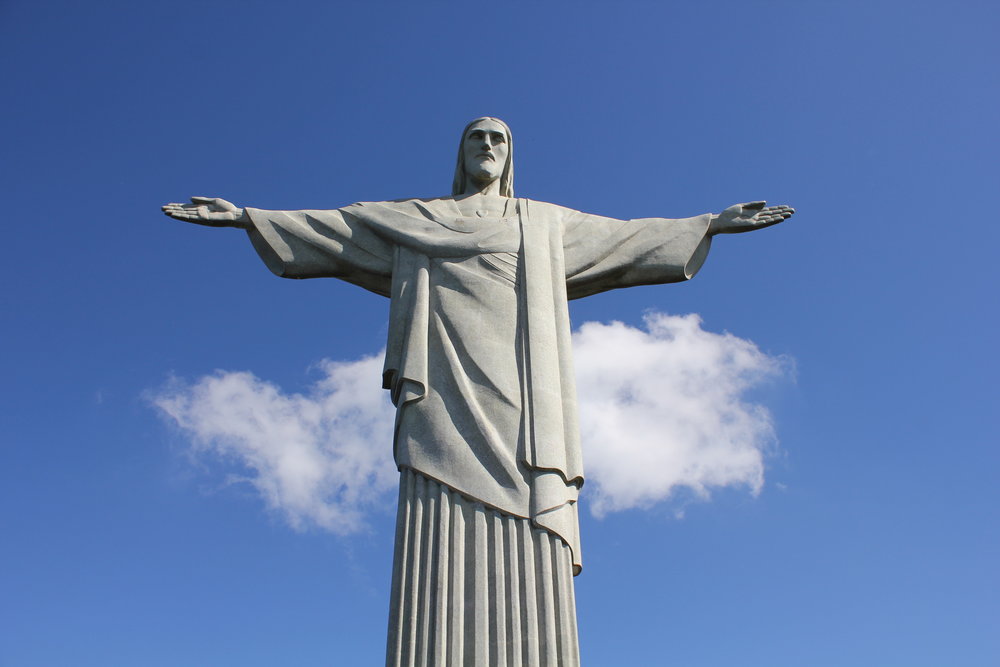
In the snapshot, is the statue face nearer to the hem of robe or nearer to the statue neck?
the statue neck

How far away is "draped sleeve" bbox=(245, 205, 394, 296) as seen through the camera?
11.3m

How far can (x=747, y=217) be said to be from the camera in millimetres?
11359

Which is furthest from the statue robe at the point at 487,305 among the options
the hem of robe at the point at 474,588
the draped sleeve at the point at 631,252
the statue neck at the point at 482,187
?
the statue neck at the point at 482,187

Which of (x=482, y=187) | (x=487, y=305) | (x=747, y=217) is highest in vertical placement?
(x=482, y=187)

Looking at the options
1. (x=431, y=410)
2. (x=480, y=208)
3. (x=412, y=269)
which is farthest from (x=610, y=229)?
(x=431, y=410)

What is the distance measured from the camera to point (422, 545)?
29.3 feet

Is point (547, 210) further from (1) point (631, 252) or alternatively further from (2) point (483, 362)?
(2) point (483, 362)

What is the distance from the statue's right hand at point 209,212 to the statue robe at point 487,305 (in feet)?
0.56

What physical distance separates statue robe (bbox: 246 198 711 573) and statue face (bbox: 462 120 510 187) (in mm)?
588

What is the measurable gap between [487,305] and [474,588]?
10.2 feet

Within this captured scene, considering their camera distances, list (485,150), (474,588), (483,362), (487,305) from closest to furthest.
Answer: (474,588), (483,362), (487,305), (485,150)

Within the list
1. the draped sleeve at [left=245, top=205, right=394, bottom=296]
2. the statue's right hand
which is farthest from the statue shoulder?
the statue's right hand

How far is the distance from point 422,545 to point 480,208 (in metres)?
4.38

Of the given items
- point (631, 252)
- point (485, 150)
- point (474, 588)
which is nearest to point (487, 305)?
point (631, 252)
